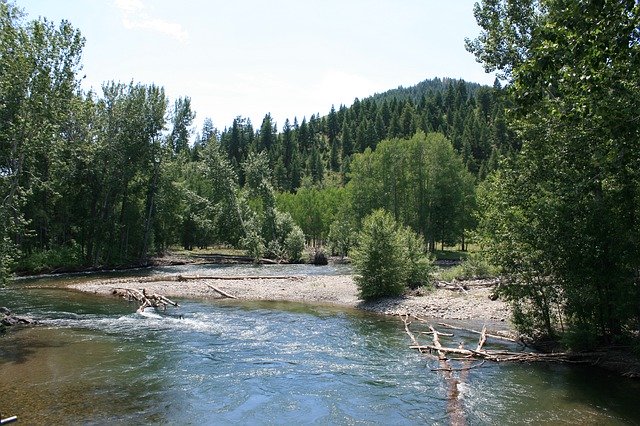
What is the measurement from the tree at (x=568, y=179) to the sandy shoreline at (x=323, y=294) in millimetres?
5704

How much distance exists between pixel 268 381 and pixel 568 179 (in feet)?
42.3

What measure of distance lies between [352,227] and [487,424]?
199 ft

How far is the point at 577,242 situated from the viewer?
55.4ft

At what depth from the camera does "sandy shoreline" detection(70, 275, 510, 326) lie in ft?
88.5

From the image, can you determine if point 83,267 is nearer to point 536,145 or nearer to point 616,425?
point 536,145

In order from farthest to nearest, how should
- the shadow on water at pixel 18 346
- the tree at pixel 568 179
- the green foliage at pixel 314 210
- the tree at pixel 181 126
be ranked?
the green foliage at pixel 314 210, the tree at pixel 181 126, the shadow on water at pixel 18 346, the tree at pixel 568 179

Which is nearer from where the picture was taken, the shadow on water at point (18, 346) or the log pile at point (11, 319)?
the shadow on water at point (18, 346)

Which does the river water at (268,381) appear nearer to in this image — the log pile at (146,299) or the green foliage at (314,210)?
the log pile at (146,299)

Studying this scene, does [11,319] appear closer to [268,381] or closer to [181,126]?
[268,381]

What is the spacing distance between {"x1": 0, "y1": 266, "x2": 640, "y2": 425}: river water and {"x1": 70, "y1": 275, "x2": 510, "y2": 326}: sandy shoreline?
4.83m

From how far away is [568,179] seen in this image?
1717 cm

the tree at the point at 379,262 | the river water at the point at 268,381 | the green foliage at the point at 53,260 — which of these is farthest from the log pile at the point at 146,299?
the green foliage at the point at 53,260

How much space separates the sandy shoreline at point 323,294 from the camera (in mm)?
26969

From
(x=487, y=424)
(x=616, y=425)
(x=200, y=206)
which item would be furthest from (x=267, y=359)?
(x=200, y=206)
